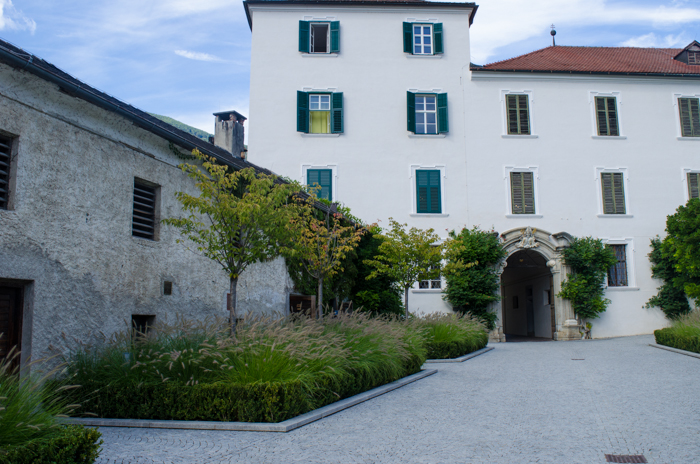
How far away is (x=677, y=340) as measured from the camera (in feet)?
53.6

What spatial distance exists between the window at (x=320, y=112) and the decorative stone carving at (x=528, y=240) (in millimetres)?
8108

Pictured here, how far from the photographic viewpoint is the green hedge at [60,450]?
13.8ft

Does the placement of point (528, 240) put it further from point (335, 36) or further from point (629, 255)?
point (335, 36)

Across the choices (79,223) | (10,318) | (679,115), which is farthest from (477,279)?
(10,318)

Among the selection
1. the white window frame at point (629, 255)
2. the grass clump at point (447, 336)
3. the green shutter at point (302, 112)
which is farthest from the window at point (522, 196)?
the green shutter at point (302, 112)

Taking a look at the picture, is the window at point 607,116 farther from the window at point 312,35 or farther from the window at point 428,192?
the window at point 312,35

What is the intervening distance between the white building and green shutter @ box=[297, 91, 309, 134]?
0.18 feet

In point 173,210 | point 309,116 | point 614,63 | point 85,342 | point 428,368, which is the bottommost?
point 428,368

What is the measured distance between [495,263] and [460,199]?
2.81 m

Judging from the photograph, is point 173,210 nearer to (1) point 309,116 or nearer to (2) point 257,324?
(2) point 257,324

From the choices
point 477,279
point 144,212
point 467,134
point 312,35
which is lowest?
point 477,279

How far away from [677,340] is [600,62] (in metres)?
14.4

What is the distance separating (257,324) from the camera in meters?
8.55

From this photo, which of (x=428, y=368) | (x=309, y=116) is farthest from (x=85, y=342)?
(x=309, y=116)
